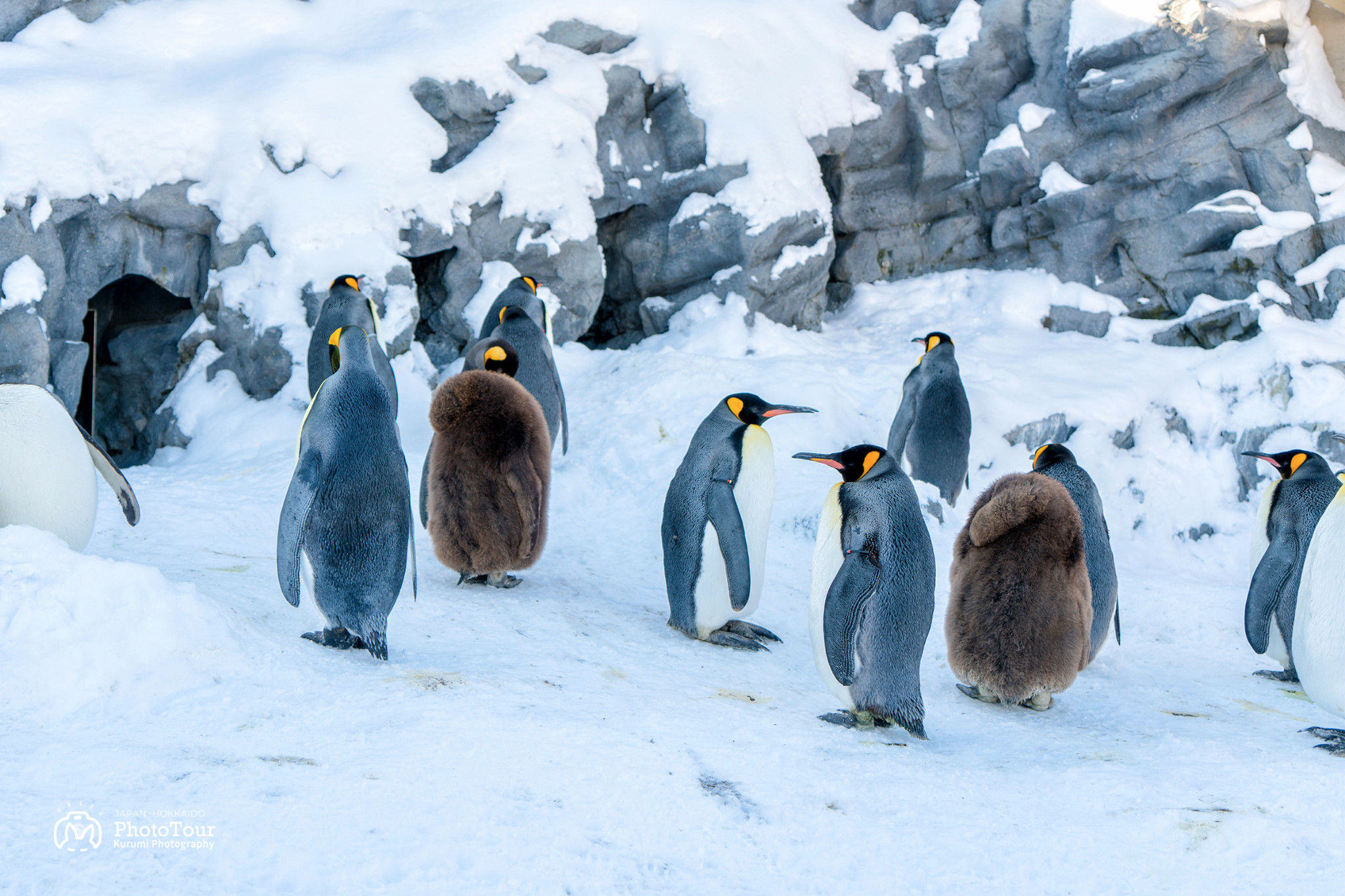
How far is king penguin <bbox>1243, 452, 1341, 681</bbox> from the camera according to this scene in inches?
161

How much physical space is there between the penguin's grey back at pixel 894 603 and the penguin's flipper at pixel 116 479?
2.33 m

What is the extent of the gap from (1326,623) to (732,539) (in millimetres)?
1882

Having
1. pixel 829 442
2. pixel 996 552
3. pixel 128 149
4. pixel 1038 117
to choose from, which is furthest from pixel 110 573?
pixel 1038 117

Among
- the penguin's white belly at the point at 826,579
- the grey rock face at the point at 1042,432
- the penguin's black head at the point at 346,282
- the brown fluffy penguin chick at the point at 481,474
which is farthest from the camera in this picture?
the grey rock face at the point at 1042,432

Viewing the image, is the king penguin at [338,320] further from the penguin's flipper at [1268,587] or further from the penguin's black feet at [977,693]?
the penguin's flipper at [1268,587]

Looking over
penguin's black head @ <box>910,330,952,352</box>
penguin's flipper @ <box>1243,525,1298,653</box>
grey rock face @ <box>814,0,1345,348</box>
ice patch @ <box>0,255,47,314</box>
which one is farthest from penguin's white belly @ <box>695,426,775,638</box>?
grey rock face @ <box>814,0,1345,348</box>

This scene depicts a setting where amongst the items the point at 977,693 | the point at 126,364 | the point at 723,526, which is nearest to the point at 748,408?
the point at 723,526

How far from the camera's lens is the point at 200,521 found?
432 cm

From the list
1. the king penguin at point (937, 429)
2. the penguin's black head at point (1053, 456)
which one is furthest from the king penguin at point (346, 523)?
the king penguin at point (937, 429)

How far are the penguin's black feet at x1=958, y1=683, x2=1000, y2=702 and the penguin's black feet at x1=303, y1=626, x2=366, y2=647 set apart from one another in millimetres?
2035

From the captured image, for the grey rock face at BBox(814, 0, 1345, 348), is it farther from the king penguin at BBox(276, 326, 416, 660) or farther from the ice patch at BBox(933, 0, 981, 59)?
the king penguin at BBox(276, 326, 416, 660)

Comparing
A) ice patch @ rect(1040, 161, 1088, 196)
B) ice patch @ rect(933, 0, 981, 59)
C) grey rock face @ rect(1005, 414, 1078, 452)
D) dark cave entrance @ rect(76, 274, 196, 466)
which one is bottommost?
dark cave entrance @ rect(76, 274, 196, 466)

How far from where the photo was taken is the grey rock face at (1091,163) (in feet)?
29.2

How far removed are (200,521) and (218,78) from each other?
443cm
